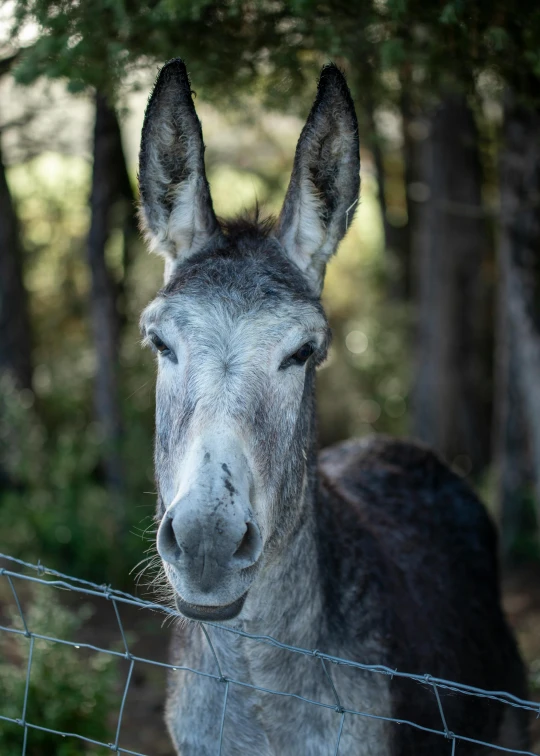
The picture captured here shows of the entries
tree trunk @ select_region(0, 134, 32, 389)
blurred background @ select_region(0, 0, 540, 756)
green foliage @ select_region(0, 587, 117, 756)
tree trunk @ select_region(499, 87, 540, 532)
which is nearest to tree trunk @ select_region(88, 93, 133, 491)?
blurred background @ select_region(0, 0, 540, 756)

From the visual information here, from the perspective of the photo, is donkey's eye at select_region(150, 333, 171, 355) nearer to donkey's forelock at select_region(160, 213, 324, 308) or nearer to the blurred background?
donkey's forelock at select_region(160, 213, 324, 308)

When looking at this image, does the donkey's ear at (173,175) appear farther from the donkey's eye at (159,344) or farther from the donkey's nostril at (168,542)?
the donkey's nostril at (168,542)

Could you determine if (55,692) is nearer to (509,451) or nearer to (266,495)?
(266,495)

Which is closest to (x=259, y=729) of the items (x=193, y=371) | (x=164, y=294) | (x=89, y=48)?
(x=193, y=371)

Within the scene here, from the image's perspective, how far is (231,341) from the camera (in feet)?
8.16

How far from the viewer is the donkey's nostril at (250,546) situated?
2.21 meters

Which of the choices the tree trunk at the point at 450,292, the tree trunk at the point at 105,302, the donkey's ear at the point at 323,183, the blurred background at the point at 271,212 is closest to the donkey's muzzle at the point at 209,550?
the blurred background at the point at 271,212

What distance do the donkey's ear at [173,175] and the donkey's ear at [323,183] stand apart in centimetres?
32

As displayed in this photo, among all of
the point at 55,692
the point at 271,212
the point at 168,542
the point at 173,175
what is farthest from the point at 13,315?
the point at 168,542

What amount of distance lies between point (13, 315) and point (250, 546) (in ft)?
21.5

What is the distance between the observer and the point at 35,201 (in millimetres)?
9961

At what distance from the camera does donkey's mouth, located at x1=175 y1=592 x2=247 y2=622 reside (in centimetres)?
227

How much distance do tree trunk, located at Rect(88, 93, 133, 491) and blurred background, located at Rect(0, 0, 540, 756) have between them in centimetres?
2

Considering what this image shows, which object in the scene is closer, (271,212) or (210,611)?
(210,611)
